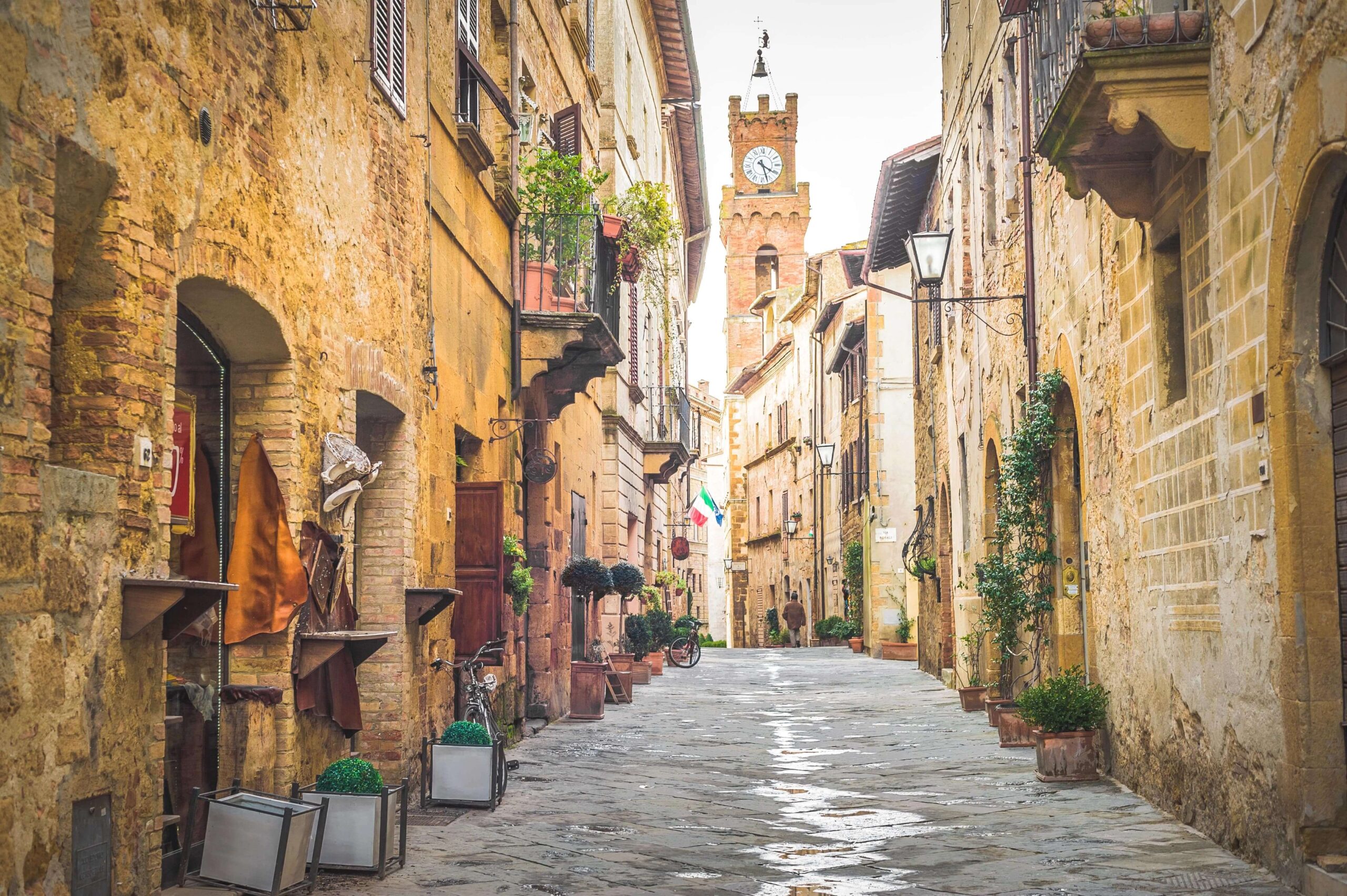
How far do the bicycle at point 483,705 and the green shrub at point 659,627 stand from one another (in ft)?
43.7

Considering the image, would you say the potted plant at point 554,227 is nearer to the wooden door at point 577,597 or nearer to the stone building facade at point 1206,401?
the wooden door at point 577,597

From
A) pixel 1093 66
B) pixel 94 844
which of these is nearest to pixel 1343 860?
pixel 1093 66

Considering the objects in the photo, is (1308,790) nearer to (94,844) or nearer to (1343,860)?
(1343,860)

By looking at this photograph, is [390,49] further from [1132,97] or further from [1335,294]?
[1335,294]

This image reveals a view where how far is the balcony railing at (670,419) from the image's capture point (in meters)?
27.3

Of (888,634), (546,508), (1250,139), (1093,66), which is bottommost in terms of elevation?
(888,634)

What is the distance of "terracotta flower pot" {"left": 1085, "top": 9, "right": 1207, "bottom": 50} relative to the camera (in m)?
6.99

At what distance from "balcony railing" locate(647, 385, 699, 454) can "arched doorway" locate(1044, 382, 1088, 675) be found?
14935 millimetres

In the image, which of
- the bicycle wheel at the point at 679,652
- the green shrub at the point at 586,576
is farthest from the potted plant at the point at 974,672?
the bicycle wheel at the point at 679,652

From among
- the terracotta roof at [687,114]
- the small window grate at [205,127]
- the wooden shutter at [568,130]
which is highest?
the terracotta roof at [687,114]

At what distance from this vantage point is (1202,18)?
Result: 7.05m

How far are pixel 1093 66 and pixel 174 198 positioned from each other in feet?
14.7

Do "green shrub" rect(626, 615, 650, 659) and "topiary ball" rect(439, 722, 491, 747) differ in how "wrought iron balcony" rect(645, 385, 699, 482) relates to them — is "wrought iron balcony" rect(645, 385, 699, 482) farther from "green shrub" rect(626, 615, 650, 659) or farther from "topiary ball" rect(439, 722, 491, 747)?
"topiary ball" rect(439, 722, 491, 747)

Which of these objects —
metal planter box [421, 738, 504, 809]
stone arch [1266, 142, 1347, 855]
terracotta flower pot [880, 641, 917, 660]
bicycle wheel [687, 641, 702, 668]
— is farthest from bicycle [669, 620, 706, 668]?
stone arch [1266, 142, 1347, 855]
